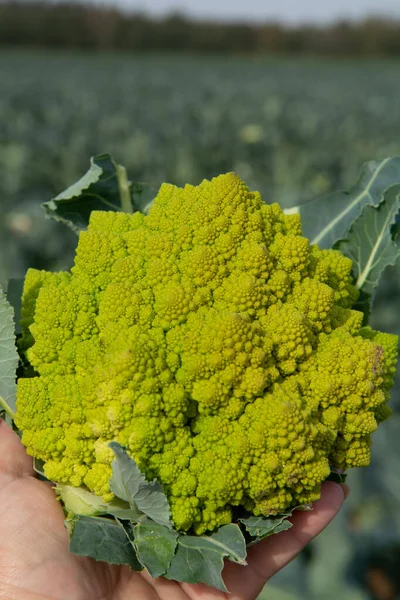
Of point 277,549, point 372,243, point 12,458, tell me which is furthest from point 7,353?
point 372,243

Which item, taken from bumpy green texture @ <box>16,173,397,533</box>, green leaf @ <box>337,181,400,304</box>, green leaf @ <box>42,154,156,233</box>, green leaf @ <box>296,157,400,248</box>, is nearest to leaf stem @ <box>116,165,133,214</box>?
green leaf @ <box>42,154,156,233</box>

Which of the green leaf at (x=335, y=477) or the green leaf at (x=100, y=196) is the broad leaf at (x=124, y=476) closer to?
the green leaf at (x=335, y=477)

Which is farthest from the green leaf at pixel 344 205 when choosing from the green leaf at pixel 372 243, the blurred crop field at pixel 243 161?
the blurred crop field at pixel 243 161

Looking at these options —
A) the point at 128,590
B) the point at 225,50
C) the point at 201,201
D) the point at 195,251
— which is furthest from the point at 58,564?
the point at 225,50

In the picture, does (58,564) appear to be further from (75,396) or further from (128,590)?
(75,396)

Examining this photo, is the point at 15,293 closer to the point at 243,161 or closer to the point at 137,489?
the point at 137,489

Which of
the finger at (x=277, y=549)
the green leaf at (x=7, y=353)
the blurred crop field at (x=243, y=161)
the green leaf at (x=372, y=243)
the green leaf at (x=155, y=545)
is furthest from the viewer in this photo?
the blurred crop field at (x=243, y=161)

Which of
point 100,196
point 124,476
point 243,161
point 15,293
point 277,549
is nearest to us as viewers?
point 124,476

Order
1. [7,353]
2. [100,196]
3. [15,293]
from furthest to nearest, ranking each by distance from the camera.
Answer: [100,196]
[15,293]
[7,353]
